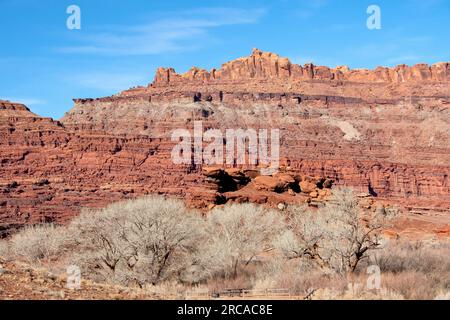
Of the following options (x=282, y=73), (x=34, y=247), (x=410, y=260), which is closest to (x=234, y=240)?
(x=410, y=260)

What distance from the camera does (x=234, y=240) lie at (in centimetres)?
3297

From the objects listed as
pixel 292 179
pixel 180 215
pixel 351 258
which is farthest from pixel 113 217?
pixel 292 179

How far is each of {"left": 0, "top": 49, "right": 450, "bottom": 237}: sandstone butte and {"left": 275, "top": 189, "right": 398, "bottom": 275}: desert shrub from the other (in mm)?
40049

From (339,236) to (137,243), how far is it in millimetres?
8863

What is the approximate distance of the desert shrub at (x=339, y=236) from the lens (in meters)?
24.2

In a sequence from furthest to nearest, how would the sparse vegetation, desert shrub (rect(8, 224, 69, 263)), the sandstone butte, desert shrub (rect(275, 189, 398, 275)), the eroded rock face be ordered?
the eroded rock face, the sandstone butte, desert shrub (rect(8, 224, 69, 263)), desert shrub (rect(275, 189, 398, 275)), the sparse vegetation

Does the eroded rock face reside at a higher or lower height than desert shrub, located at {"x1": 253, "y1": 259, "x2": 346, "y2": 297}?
higher

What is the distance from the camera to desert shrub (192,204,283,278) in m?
28.3

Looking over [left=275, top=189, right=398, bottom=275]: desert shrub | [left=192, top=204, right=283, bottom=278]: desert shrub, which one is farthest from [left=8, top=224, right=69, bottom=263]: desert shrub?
[left=275, top=189, right=398, bottom=275]: desert shrub

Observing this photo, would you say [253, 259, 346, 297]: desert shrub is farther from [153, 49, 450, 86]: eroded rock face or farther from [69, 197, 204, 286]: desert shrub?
[153, 49, 450, 86]: eroded rock face

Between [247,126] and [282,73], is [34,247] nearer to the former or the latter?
[247,126]
